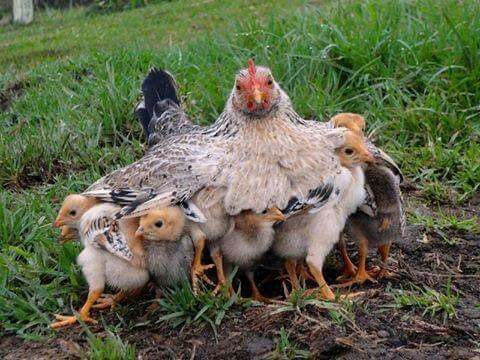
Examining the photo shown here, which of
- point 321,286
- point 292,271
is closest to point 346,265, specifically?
point 292,271

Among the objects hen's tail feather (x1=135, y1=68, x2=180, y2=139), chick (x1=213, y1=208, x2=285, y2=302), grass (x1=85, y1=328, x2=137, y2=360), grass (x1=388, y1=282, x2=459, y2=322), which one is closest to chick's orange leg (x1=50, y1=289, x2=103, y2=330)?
grass (x1=85, y1=328, x2=137, y2=360)

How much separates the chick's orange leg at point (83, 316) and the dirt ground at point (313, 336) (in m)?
0.05

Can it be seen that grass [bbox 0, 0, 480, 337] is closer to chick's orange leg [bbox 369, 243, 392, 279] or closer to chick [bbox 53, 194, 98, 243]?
chick [bbox 53, 194, 98, 243]

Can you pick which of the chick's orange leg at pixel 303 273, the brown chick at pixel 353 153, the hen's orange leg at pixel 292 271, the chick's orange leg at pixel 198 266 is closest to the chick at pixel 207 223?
the chick's orange leg at pixel 198 266

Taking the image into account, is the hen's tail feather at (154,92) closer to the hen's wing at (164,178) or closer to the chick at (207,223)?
the hen's wing at (164,178)

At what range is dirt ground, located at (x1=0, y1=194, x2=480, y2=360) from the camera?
311 cm

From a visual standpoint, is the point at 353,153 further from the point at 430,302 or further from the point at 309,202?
the point at 430,302

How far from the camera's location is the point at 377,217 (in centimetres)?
385

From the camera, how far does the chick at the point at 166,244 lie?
335cm

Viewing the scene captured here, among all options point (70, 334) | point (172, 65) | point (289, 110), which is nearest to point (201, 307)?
point (70, 334)

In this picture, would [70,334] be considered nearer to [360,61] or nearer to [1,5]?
[360,61]

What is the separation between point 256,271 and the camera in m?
4.01

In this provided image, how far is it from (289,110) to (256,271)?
2.74ft

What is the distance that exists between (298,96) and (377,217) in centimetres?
176
